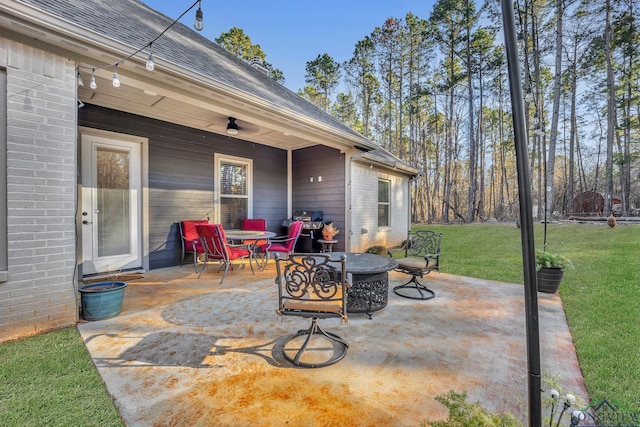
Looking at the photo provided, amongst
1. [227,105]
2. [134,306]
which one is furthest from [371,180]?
[134,306]

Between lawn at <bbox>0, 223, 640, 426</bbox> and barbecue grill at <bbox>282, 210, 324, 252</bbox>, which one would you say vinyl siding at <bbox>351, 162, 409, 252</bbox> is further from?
lawn at <bbox>0, 223, 640, 426</bbox>

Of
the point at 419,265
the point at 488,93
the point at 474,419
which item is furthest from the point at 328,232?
the point at 488,93

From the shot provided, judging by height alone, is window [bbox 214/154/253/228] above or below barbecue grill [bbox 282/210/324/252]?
above

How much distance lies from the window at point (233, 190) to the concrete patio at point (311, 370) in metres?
2.92

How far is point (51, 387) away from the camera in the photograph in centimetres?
179

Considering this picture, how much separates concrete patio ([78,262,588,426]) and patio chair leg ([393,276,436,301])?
6.2 inches

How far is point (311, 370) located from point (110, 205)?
14.9 feet

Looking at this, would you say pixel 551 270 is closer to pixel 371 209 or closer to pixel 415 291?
pixel 415 291

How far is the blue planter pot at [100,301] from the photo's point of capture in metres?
2.88

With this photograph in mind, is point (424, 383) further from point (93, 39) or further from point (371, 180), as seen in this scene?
point (371, 180)

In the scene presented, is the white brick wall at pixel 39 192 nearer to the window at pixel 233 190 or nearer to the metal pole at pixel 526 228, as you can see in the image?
the window at pixel 233 190

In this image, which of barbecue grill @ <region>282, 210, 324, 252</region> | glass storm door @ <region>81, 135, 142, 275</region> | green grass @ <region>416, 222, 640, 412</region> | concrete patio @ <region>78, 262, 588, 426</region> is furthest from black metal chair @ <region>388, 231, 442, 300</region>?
glass storm door @ <region>81, 135, 142, 275</region>

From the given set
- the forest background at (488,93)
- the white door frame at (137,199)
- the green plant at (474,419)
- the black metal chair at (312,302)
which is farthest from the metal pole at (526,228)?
the forest background at (488,93)

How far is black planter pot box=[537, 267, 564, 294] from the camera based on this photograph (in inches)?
152
